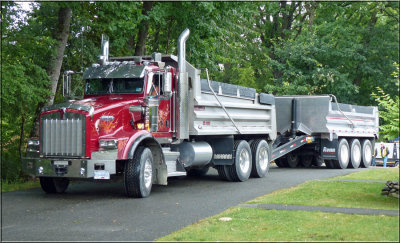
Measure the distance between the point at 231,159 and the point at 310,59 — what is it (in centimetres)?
1683

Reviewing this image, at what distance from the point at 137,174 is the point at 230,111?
14.9 feet

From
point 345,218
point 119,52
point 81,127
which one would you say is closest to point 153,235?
point 345,218

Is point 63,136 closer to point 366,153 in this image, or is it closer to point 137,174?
point 137,174

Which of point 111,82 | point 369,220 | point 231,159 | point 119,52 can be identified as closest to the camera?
point 369,220

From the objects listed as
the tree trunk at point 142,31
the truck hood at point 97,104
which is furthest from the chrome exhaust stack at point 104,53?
the tree trunk at point 142,31

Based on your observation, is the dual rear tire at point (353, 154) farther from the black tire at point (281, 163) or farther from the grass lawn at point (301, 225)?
the grass lawn at point (301, 225)

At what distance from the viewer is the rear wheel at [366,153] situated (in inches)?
936

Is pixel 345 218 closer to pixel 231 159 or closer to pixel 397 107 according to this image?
pixel 397 107

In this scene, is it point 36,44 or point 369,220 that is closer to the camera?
point 369,220

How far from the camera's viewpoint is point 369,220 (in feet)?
29.2

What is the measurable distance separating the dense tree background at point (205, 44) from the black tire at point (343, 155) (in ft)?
14.7

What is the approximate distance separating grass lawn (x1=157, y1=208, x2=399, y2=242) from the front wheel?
297 inches

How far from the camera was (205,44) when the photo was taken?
20.9 m

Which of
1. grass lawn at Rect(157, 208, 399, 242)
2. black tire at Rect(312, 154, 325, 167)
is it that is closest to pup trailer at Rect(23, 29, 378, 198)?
black tire at Rect(312, 154, 325, 167)
